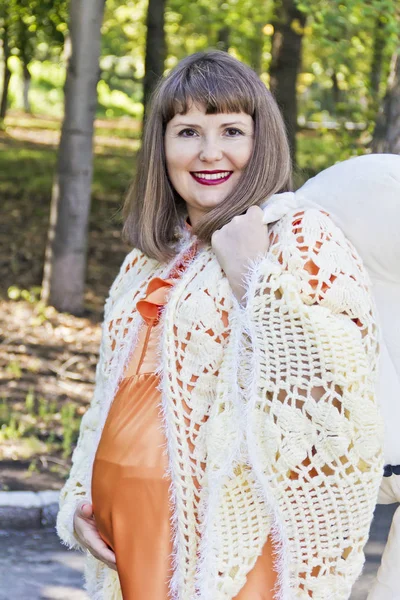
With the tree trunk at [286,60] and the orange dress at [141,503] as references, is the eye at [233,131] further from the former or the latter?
the tree trunk at [286,60]

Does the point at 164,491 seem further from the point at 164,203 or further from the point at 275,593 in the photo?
the point at 164,203

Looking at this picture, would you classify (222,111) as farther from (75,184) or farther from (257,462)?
(75,184)

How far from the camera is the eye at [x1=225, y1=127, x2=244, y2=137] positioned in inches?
99.2

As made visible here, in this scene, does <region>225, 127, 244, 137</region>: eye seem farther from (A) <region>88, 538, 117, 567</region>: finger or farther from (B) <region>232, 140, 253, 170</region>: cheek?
(A) <region>88, 538, 117, 567</region>: finger

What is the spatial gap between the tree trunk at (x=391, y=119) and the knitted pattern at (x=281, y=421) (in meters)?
5.77

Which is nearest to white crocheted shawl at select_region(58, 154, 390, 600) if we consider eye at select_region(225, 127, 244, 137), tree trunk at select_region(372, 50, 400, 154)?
eye at select_region(225, 127, 244, 137)

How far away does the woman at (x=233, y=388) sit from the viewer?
2.20 metres

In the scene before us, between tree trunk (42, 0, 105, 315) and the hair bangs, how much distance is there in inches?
255

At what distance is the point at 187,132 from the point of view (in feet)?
8.52

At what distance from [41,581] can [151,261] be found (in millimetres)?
2852

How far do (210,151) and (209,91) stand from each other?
6.3 inches

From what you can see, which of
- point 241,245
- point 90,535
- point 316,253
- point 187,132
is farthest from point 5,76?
point 316,253

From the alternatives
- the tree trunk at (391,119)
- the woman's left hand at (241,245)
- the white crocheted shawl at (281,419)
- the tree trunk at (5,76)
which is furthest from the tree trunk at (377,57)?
the white crocheted shawl at (281,419)

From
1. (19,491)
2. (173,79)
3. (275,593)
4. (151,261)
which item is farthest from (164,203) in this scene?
(19,491)
